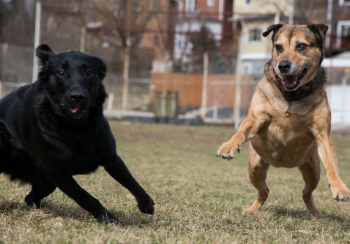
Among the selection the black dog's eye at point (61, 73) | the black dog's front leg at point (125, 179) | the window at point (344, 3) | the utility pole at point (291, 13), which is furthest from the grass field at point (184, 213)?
the window at point (344, 3)

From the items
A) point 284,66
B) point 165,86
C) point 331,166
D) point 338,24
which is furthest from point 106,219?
point 338,24

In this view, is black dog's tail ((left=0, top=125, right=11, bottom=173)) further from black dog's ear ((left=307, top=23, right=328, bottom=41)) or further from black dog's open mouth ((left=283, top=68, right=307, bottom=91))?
black dog's ear ((left=307, top=23, right=328, bottom=41))

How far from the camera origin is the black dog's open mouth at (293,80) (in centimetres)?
405

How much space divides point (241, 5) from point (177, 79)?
14.6m

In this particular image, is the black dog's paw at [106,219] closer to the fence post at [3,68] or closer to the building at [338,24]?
the fence post at [3,68]

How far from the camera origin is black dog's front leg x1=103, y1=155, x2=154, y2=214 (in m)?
3.40

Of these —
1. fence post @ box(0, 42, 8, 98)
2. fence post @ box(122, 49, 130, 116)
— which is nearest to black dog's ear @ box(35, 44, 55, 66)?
fence post @ box(0, 42, 8, 98)

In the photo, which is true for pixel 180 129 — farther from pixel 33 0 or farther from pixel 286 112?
pixel 33 0

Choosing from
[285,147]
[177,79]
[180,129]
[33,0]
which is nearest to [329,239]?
[285,147]

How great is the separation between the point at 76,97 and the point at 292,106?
91.3 inches

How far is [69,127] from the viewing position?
321cm

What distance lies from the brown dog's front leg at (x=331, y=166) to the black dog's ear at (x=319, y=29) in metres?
1.08

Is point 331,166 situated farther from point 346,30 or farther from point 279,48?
point 346,30

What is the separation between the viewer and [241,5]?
3250 centimetres
